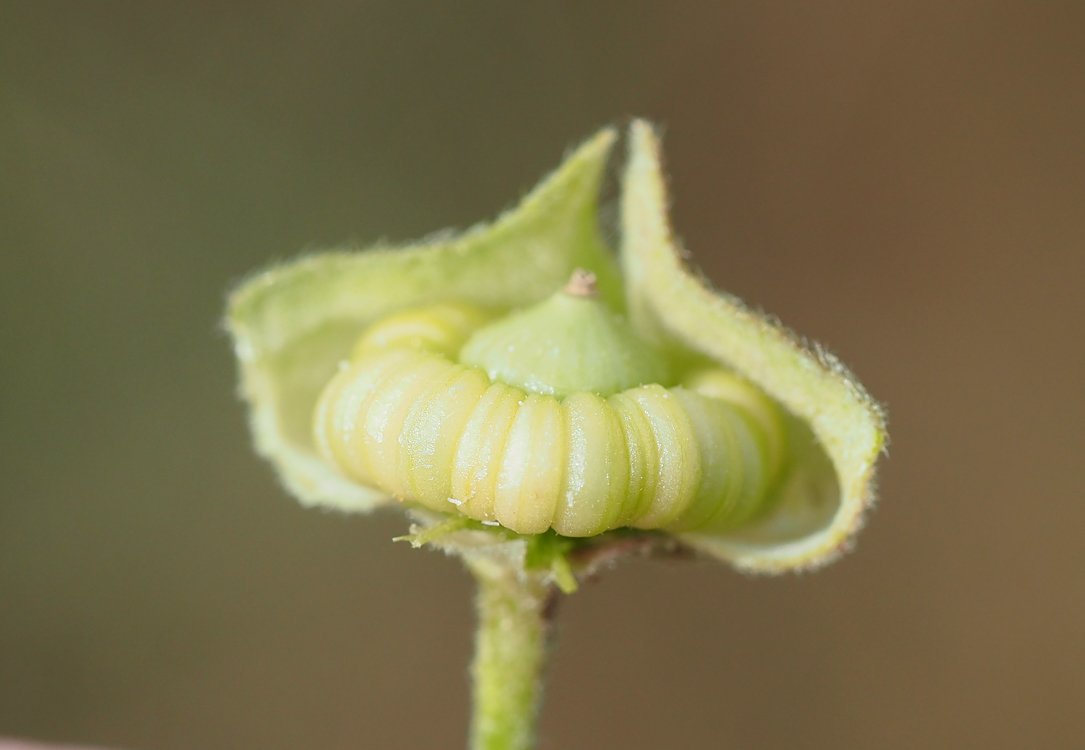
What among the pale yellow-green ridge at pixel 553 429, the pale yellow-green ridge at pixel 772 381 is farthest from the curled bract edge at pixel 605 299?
the pale yellow-green ridge at pixel 553 429

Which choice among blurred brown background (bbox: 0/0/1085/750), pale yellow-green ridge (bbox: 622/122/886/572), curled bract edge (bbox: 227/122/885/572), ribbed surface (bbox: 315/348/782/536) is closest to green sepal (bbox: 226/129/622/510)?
curled bract edge (bbox: 227/122/885/572)

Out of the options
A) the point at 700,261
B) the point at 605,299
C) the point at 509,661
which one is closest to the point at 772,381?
the point at 605,299

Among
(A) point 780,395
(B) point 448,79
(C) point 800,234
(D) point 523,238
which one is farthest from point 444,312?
(B) point 448,79

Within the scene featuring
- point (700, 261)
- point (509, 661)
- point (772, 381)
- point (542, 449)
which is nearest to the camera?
point (542, 449)

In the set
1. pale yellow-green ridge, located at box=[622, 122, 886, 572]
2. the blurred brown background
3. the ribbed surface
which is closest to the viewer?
the ribbed surface

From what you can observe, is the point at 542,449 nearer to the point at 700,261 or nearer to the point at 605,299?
the point at 605,299

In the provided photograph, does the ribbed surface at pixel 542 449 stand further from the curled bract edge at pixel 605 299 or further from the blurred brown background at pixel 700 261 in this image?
the blurred brown background at pixel 700 261

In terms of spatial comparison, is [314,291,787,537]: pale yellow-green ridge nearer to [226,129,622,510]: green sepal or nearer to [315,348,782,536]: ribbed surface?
[315,348,782,536]: ribbed surface

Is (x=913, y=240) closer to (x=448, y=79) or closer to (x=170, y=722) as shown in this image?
(x=448, y=79)
